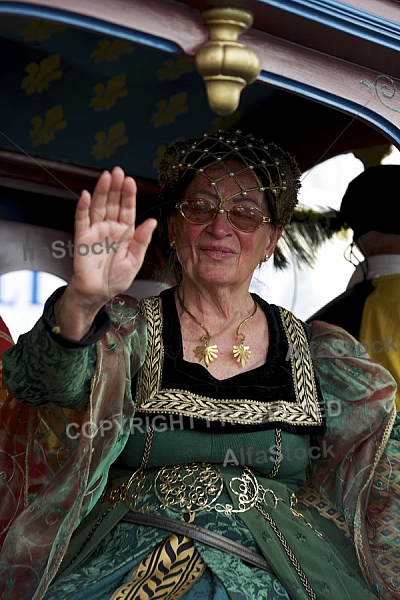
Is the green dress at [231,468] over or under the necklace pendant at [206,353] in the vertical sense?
under

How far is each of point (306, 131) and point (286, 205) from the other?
291 mm

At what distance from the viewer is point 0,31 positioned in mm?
2254

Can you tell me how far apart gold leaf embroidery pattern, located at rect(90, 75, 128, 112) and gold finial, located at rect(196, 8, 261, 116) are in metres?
0.72

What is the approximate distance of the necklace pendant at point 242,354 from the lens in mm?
2219

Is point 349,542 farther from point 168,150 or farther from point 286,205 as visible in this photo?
point 168,150

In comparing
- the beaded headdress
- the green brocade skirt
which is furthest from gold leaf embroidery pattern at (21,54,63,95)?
the green brocade skirt

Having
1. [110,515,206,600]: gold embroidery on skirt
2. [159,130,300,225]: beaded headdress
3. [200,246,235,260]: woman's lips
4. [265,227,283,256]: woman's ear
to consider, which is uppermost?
[159,130,300,225]: beaded headdress

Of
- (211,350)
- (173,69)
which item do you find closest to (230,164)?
(173,69)

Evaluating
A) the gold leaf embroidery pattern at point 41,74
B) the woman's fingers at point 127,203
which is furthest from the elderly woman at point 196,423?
the gold leaf embroidery pattern at point 41,74

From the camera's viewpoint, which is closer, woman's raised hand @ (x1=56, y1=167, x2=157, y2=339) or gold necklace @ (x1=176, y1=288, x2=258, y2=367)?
woman's raised hand @ (x1=56, y1=167, x2=157, y2=339)

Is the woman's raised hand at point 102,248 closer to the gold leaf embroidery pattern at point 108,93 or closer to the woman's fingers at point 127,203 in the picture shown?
the woman's fingers at point 127,203

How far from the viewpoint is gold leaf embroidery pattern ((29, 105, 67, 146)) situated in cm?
261

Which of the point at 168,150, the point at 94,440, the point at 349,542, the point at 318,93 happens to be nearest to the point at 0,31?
the point at 168,150

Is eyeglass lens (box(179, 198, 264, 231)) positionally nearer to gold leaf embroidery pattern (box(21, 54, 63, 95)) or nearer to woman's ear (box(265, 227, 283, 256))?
woman's ear (box(265, 227, 283, 256))
